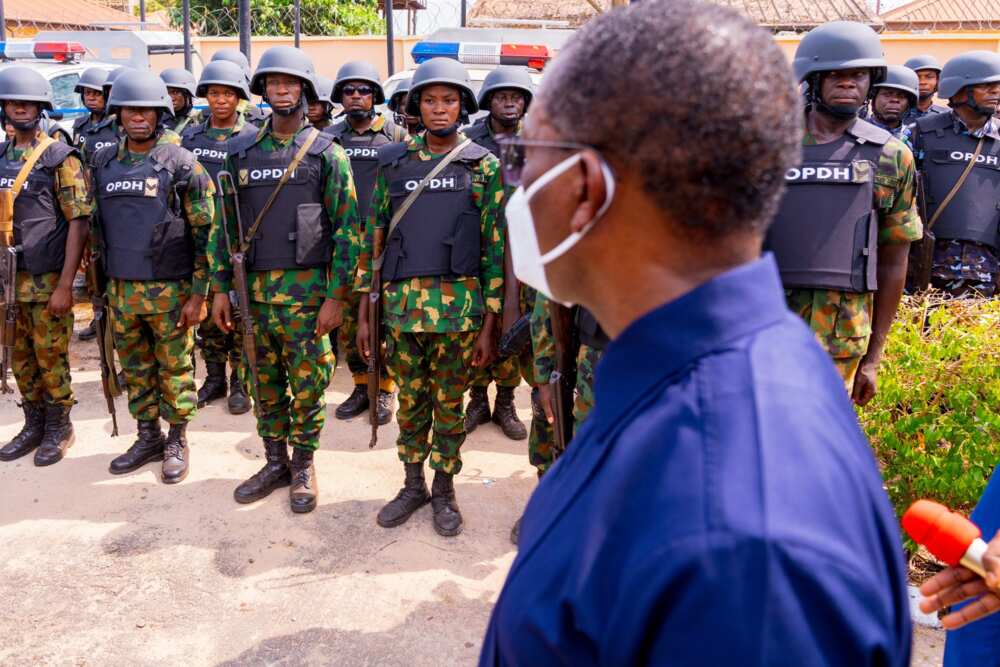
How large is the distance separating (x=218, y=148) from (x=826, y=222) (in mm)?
4440

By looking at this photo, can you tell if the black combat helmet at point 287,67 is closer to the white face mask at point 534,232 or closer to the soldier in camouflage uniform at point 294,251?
the soldier in camouflage uniform at point 294,251

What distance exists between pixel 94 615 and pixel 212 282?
1.65 meters

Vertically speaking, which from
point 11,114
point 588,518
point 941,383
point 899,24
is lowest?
point 941,383

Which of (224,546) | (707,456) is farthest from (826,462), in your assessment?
(224,546)

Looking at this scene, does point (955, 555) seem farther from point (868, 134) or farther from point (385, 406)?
point (385, 406)

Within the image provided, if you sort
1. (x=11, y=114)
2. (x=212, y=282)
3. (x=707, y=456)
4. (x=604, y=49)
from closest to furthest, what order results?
1. (x=707, y=456)
2. (x=604, y=49)
3. (x=212, y=282)
4. (x=11, y=114)

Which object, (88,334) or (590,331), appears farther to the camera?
(88,334)

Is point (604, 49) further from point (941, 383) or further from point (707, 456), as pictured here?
point (941, 383)

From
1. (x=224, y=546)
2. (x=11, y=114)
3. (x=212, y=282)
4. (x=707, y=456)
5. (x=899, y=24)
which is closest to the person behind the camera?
(x=707, y=456)

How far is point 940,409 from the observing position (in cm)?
319

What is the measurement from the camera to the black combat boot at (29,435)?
186 inches

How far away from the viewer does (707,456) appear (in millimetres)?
769

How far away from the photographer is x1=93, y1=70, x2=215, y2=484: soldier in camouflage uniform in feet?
14.2

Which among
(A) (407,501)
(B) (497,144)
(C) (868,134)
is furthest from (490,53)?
(C) (868,134)
